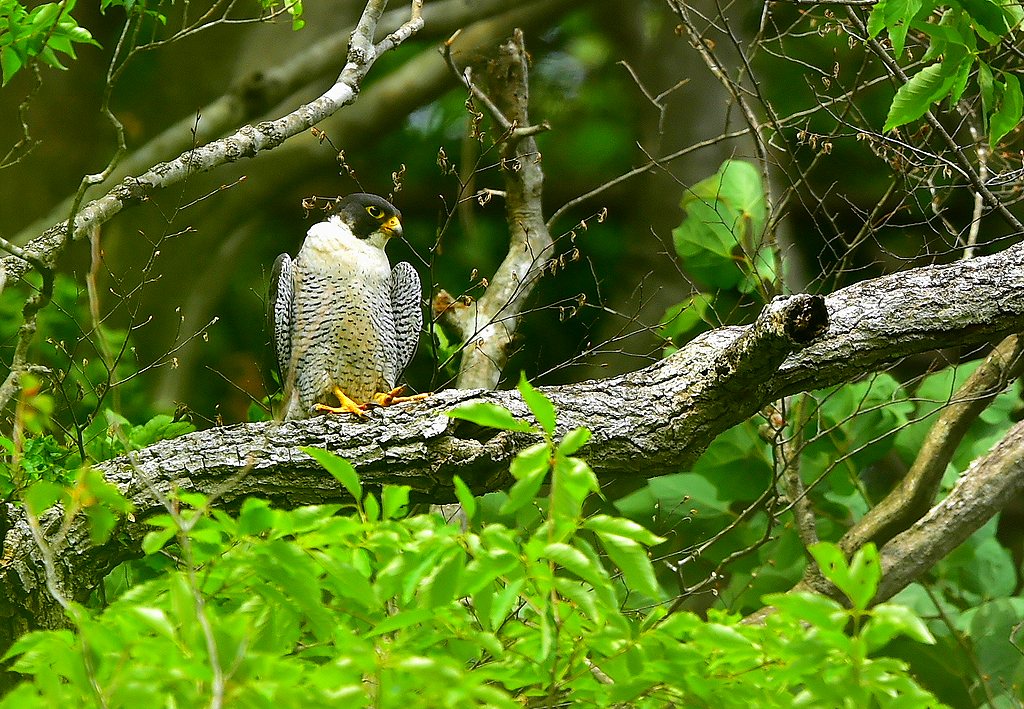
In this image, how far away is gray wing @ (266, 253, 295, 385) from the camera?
4.27 meters

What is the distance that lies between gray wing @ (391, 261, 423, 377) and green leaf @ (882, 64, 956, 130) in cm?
230

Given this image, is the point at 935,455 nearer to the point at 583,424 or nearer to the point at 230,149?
the point at 583,424

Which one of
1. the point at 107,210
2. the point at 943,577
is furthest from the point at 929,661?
the point at 107,210

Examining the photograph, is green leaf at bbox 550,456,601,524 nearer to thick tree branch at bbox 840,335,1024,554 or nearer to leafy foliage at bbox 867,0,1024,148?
leafy foliage at bbox 867,0,1024,148

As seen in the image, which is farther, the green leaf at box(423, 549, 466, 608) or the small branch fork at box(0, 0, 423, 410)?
the small branch fork at box(0, 0, 423, 410)

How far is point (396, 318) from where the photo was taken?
14.9ft

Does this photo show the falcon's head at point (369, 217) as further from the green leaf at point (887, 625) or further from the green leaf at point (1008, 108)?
the green leaf at point (887, 625)

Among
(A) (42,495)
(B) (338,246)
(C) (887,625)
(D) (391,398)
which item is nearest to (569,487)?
(C) (887,625)

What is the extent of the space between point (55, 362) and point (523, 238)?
2108 mm

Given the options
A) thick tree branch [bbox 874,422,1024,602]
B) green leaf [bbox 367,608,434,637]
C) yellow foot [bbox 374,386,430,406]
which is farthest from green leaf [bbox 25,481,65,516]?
thick tree branch [bbox 874,422,1024,602]

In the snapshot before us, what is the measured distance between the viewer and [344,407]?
3926mm

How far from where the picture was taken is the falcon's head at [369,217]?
14.6 ft

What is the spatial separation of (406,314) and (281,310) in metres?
0.55

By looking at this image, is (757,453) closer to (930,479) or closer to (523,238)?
(930,479)
